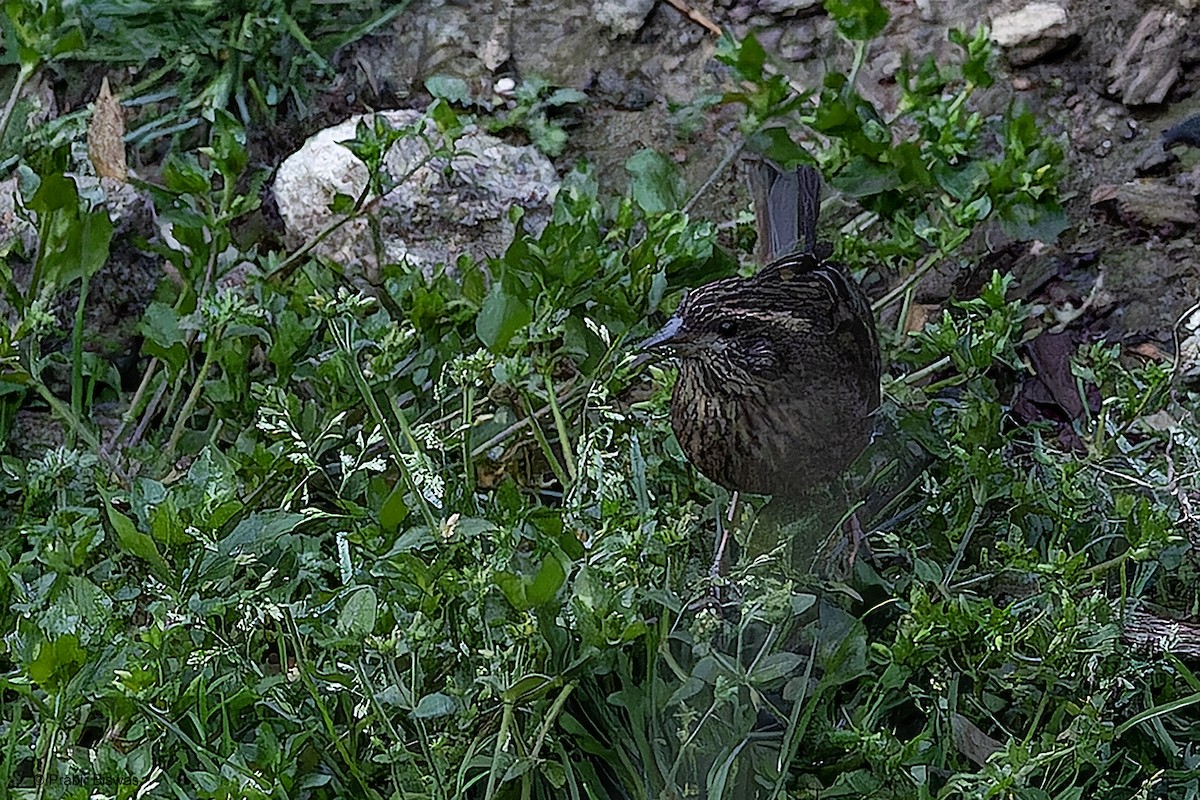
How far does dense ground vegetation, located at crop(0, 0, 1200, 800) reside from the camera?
2.28 m

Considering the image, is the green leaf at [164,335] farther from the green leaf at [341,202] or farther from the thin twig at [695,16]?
the thin twig at [695,16]

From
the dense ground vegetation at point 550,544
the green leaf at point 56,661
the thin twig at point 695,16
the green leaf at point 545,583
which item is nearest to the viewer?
the green leaf at point 56,661

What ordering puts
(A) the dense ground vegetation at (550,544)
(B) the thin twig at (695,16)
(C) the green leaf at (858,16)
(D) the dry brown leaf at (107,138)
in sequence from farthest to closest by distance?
(B) the thin twig at (695,16) → (D) the dry brown leaf at (107,138) → (C) the green leaf at (858,16) → (A) the dense ground vegetation at (550,544)

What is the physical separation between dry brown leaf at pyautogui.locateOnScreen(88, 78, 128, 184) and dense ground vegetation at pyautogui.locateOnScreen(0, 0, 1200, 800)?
30cm

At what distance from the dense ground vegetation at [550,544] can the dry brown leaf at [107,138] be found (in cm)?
30

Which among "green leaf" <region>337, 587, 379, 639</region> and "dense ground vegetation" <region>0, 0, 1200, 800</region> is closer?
"green leaf" <region>337, 587, 379, 639</region>

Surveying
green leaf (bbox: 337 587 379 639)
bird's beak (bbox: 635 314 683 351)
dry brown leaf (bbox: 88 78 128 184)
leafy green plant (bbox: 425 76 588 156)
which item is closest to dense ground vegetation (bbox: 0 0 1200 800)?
green leaf (bbox: 337 587 379 639)

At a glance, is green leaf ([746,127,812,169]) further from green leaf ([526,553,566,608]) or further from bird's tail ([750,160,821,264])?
green leaf ([526,553,566,608])

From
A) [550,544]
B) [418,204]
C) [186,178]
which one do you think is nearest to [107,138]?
[418,204]

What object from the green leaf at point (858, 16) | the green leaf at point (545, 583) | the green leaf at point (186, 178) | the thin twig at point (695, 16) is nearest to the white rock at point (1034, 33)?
the thin twig at point (695, 16)

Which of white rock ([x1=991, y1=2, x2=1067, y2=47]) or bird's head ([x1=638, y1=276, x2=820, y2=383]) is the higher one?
white rock ([x1=991, y1=2, x2=1067, y2=47])

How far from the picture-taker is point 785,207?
311 centimetres

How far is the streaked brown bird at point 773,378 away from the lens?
8.93 ft

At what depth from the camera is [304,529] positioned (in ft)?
9.70
